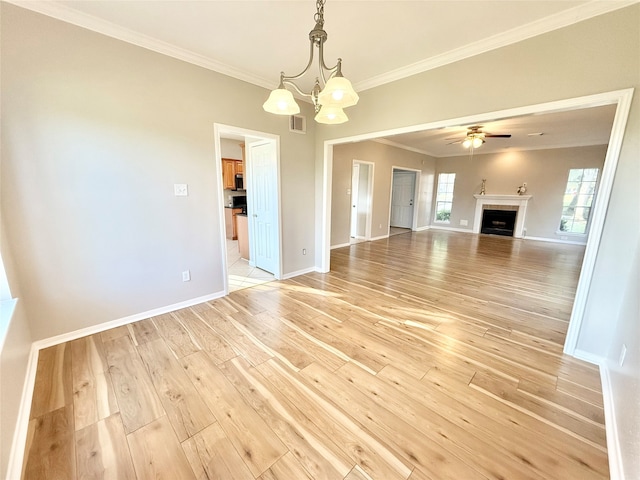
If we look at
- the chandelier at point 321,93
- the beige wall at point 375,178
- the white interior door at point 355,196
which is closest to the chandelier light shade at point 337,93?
the chandelier at point 321,93

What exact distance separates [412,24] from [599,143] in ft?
25.9

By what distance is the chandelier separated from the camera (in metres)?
1.47

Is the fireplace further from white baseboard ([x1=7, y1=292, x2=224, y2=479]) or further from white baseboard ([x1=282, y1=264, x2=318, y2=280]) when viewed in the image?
white baseboard ([x1=7, y1=292, x2=224, y2=479])

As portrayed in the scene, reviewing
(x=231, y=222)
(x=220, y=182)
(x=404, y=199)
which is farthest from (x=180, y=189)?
(x=404, y=199)

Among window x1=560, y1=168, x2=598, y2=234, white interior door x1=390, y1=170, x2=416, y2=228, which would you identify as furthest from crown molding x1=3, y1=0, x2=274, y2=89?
window x1=560, y1=168, x2=598, y2=234

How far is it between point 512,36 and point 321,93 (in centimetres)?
206

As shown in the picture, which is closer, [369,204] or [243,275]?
[243,275]

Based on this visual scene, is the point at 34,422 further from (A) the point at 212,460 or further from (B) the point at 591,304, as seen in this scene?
(B) the point at 591,304

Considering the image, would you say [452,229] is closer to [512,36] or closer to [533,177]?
[533,177]

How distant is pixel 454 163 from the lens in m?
8.99

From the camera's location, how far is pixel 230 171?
711 cm

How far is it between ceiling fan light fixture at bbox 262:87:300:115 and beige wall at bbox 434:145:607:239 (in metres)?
8.77

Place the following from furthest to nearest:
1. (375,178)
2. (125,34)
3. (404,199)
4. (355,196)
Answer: (404,199), (355,196), (375,178), (125,34)

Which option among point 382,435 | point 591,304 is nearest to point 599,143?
point 591,304
